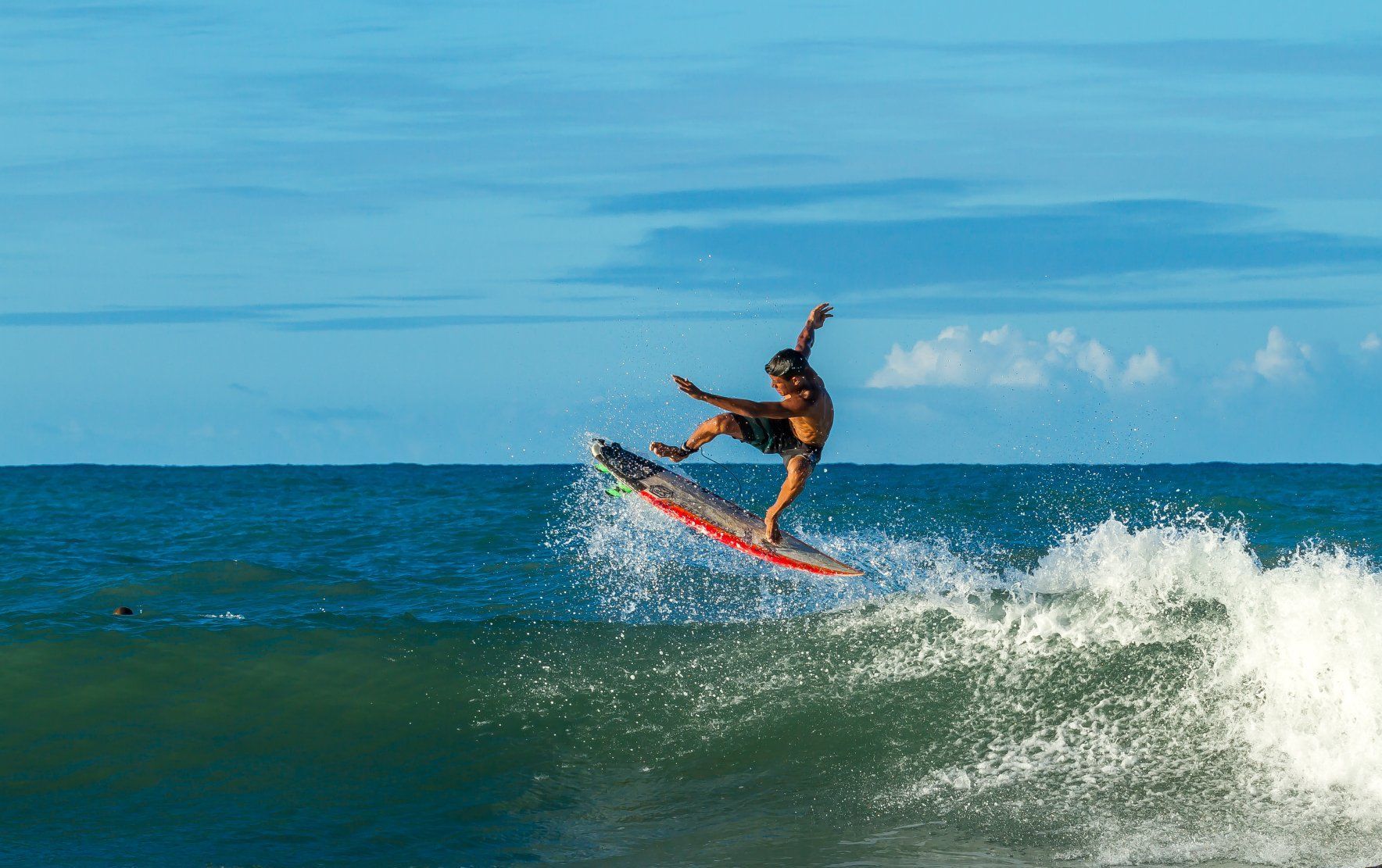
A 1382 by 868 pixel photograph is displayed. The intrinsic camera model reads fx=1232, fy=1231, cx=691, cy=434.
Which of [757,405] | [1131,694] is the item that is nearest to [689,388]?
[757,405]

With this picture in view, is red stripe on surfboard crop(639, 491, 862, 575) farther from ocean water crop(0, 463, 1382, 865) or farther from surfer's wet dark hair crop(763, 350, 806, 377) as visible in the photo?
surfer's wet dark hair crop(763, 350, 806, 377)

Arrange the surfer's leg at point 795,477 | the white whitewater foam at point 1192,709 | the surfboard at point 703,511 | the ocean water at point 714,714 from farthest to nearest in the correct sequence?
the surfboard at point 703,511, the surfer's leg at point 795,477, the ocean water at point 714,714, the white whitewater foam at point 1192,709

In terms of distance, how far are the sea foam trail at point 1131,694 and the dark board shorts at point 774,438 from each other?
5.69ft

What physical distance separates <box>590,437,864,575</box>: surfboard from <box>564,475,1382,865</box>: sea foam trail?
551 millimetres

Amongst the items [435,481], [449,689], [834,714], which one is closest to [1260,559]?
[834,714]

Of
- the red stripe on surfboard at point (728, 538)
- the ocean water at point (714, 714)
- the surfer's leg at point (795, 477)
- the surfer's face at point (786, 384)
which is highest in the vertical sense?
the surfer's face at point (786, 384)

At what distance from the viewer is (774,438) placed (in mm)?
11391

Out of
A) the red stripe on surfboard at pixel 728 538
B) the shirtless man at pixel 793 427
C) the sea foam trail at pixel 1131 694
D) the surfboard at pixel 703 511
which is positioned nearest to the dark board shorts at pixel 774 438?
the shirtless man at pixel 793 427

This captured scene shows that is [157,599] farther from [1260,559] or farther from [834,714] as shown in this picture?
[1260,559]

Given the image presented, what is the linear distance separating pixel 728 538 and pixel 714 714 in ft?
9.91

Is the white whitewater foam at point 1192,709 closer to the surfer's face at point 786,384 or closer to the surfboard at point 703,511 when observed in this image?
the surfboard at point 703,511

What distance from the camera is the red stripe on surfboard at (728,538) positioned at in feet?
41.4

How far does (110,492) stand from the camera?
3834 cm

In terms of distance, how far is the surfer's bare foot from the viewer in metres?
11.3
